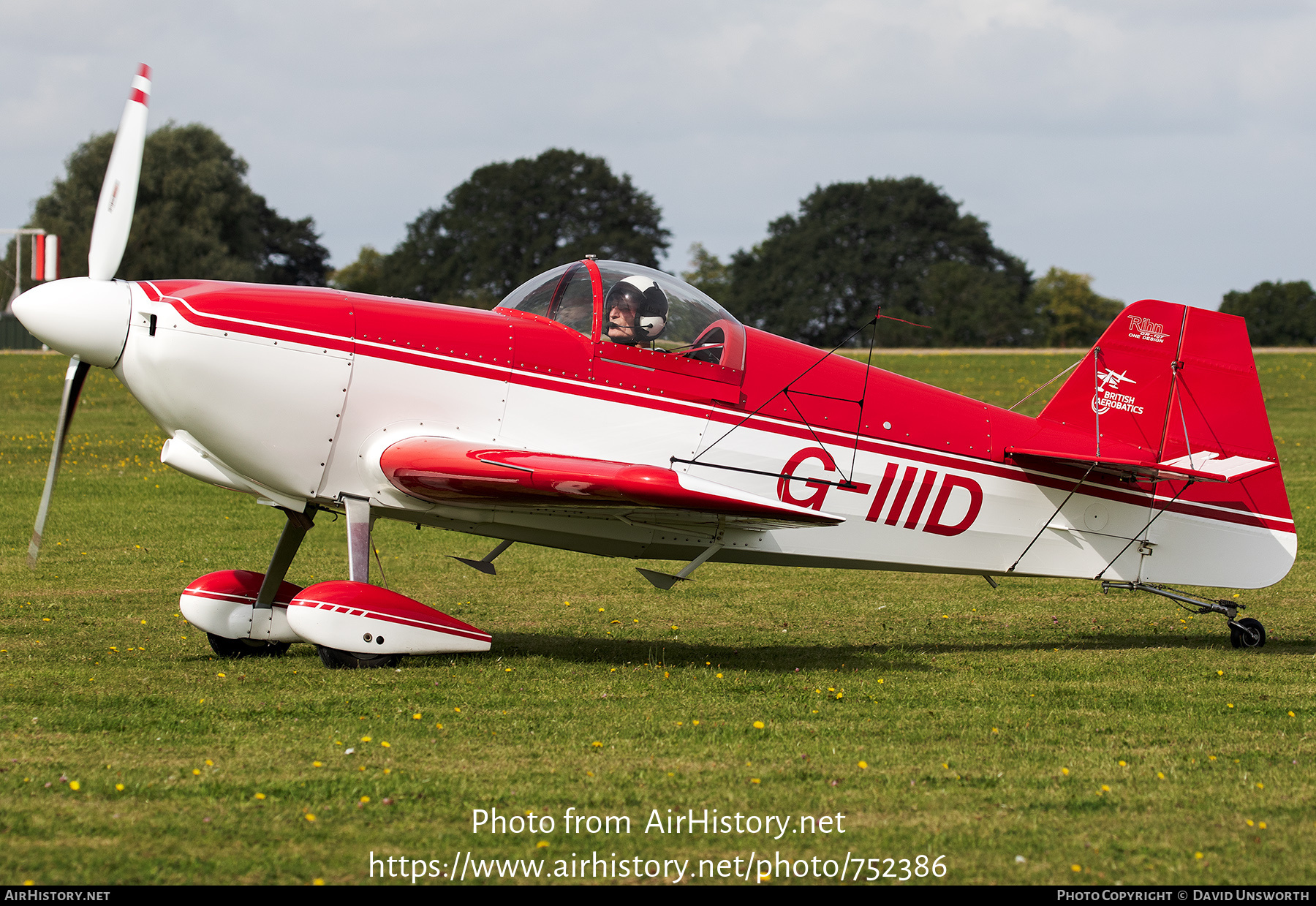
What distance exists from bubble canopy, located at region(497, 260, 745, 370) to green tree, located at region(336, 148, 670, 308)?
64.4 metres

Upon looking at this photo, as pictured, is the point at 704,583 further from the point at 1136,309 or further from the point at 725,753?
the point at 725,753

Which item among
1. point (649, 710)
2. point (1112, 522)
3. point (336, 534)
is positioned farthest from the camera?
point (336, 534)

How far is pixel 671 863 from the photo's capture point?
4348 millimetres

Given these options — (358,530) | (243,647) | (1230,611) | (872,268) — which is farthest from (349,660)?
(872,268)

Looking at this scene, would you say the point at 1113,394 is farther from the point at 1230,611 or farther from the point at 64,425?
the point at 64,425

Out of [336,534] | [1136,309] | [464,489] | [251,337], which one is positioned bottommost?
[336,534]

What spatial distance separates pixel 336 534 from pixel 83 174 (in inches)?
2061

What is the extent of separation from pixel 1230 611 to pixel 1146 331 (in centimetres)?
227

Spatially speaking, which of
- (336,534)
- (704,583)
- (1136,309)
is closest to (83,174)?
(336,534)

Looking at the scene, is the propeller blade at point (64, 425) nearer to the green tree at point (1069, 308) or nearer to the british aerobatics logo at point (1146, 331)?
the british aerobatics logo at point (1146, 331)

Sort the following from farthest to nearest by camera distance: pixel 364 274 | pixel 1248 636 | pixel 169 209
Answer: pixel 364 274, pixel 169 209, pixel 1248 636

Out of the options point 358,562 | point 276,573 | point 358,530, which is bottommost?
point 276,573

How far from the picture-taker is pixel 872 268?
74625 mm

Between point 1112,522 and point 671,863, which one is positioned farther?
point 1112,522
